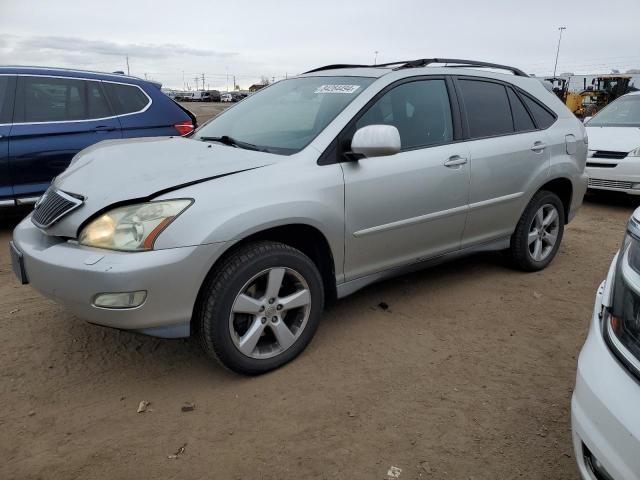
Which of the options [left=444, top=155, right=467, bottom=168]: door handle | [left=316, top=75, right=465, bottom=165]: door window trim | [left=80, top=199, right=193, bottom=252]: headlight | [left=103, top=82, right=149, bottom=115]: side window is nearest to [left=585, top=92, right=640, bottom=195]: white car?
[left=316, top=75, right=465, bottom=165]: door window trim

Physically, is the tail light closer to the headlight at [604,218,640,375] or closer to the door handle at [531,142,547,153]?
the door handle at [531,142,547,153]

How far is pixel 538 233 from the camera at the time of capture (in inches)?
175

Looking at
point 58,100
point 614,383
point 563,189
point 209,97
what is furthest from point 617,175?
point 209,97

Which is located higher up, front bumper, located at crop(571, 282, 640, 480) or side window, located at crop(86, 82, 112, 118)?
side window, located at crop(86, 82, 112, 118)

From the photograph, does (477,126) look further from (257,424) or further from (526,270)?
(257,424)

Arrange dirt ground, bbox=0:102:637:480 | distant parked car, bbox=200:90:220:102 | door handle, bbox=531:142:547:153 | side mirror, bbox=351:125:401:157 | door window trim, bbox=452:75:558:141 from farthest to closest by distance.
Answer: distant parked car, bbox=200:90:220:102
door handle, bbox=531:142:547:153
door window trim, bbox=452:75:558:141
side mirror, bbox=351:125:401:157
dirt ground, bbox=0:102:637:480

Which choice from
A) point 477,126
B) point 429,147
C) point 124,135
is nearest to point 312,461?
point 429,147

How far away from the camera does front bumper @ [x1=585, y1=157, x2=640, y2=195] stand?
7.04 m

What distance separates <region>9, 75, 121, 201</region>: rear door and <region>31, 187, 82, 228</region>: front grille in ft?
8.20

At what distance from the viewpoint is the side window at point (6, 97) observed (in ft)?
16.8

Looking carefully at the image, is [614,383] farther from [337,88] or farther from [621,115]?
[621,115]

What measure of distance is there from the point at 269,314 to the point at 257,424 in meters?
0.58

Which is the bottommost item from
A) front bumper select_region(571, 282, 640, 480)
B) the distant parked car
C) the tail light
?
the distant parked car

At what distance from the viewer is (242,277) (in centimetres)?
→ 262
